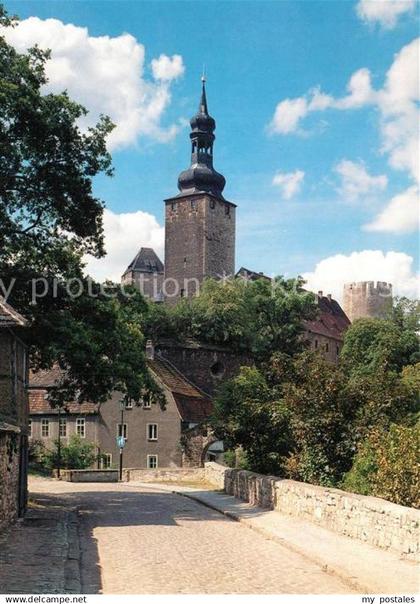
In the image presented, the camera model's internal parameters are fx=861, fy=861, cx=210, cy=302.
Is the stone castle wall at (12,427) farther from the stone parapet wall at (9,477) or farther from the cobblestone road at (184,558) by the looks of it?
the cobblestone road at (184,558)

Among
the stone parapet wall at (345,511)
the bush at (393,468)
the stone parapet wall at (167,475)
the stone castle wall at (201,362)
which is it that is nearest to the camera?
the stone parapet wall at (345,511)

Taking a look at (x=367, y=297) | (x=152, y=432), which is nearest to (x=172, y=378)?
(x=152, y=432)

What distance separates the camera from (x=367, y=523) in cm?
1584

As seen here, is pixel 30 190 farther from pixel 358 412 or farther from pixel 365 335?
pixel 365 335

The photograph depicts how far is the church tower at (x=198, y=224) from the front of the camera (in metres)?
94.2

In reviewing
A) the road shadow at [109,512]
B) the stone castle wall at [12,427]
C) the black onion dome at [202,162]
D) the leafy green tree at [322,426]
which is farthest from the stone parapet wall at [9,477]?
the black onion dome at [202,162]

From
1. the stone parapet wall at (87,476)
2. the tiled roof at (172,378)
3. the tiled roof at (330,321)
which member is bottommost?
the stone parapet wall at (87,476)

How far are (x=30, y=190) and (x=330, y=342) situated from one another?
81685 mm

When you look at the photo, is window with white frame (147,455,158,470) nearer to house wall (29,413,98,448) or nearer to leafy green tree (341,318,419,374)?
house wall (29,413,98,448)

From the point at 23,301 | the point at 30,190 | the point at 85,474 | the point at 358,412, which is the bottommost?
the point at 85,474

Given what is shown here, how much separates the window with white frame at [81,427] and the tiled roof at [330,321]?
153 ft

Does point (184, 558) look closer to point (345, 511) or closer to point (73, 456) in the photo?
point (345, 511)

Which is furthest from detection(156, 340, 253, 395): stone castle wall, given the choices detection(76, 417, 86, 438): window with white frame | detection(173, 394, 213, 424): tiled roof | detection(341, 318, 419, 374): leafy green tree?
detection(76, 417, 86, 438): window with white frame

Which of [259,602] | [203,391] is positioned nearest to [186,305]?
[203,391]
